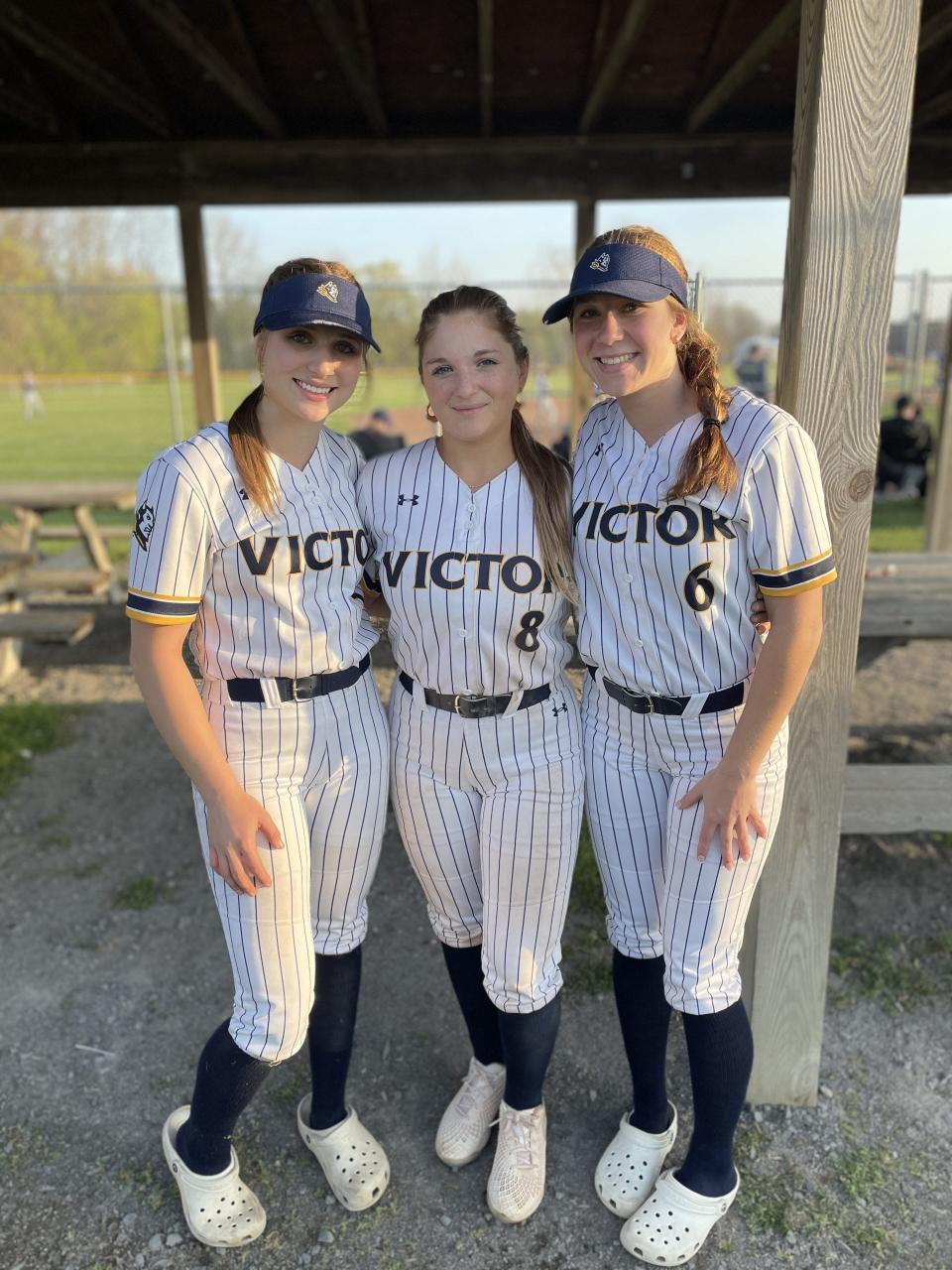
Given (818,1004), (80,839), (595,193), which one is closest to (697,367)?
(818,1004)

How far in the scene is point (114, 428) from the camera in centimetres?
1658

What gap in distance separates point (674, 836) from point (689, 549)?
21.3 inches

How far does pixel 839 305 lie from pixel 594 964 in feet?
6.29

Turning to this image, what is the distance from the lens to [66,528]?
7438mm

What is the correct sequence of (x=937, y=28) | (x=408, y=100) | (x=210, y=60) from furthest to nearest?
(x=408, y=100) → (x=210, y=60) → (x=937, y=28)

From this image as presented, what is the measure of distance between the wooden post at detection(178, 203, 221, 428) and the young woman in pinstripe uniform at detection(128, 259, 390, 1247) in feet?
14.8

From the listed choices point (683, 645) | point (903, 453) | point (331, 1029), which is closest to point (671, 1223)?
point (331, 1029)

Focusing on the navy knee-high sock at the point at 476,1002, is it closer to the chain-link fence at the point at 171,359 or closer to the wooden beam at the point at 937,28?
the wooden beam at the point at 937,28

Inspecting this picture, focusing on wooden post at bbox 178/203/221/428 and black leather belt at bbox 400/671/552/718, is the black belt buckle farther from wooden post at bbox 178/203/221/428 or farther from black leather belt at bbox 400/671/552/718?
wooden post at bbox 178/203/221/428

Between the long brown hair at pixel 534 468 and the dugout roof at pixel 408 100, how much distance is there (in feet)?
8.82

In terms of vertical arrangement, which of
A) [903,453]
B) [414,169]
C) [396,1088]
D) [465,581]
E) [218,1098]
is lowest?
[396,1088]

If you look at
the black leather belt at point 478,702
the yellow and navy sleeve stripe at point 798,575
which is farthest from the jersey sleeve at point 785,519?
the black leather belt at point 478,702

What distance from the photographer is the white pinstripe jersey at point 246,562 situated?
1604mm

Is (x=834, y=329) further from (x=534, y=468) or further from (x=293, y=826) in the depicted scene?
(x=293, y=826)
